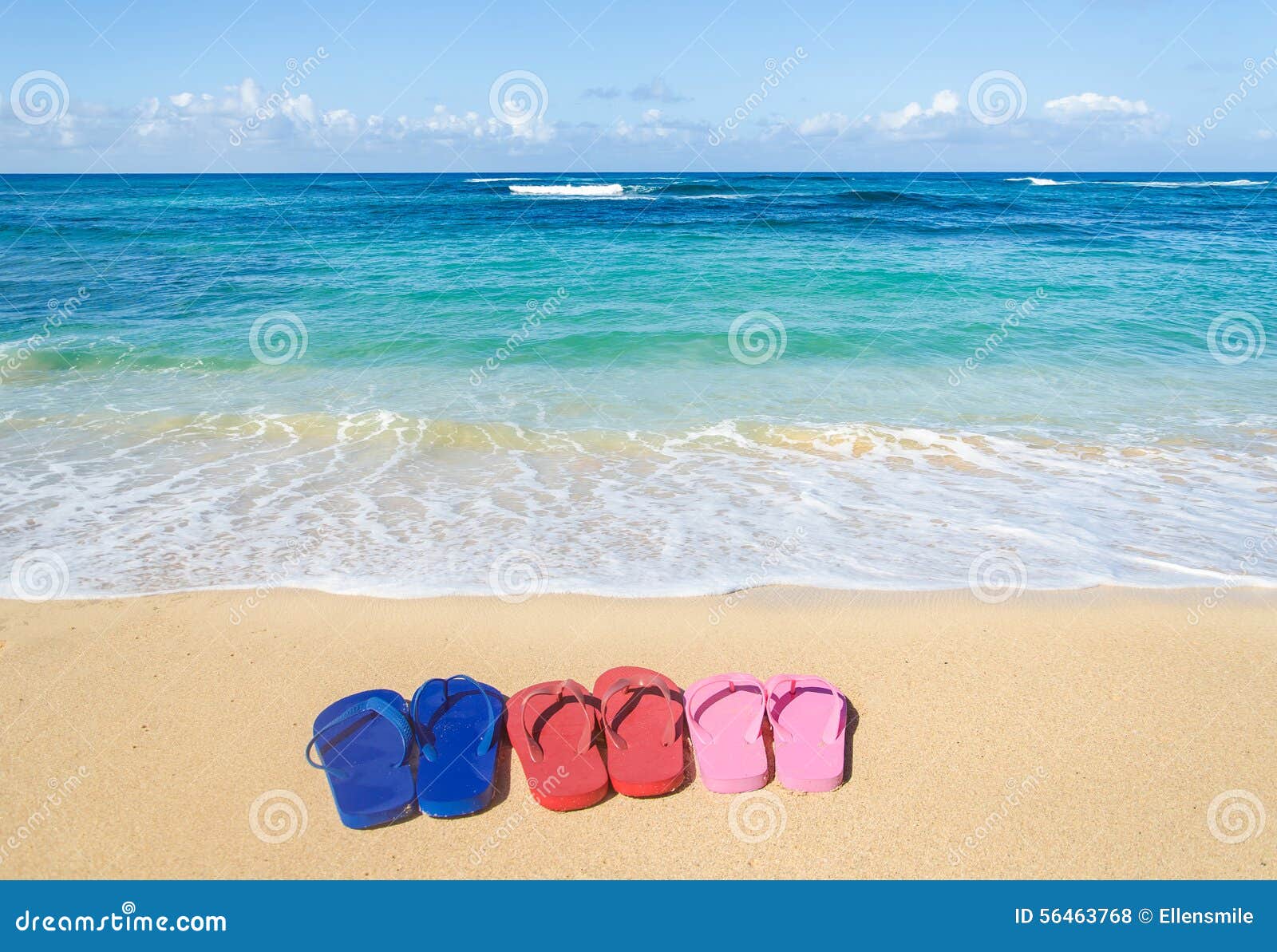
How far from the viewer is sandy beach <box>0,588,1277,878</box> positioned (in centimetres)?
317

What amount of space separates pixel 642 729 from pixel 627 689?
25cm

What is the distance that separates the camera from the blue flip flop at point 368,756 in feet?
10.8

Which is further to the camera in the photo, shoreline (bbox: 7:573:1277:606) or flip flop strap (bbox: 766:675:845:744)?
shoreline (bbox: 7:573:1277:606)

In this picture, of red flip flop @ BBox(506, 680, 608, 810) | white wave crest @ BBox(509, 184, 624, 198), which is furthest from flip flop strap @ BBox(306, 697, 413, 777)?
white wave crest @ BBox(509, 184, 624, 198)

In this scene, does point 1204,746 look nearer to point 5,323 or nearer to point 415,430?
point 415,430

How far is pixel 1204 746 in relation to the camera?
3684 millimetres

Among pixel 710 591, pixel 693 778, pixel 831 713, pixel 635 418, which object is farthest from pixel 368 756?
pixel 635 418

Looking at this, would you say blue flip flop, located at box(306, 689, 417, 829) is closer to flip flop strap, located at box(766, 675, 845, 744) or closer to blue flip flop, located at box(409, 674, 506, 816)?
blue flip flop, located at box(409, 674, 506, 816)

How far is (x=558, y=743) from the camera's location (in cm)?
359

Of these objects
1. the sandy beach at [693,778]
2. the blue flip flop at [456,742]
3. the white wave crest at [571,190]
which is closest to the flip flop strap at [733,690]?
the sandy beach at [693,778]

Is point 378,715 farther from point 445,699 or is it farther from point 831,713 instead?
point 831,713

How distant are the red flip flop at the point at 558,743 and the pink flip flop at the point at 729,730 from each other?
0.47 meters

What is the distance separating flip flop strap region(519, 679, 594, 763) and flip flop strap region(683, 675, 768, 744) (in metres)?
0.48

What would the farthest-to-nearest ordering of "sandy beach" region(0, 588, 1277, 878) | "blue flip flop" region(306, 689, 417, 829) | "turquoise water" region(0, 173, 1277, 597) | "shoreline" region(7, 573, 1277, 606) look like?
"turquoise water" region(0, 173, 1277, 597)
"shoreline" region(7, 573, 1277, 606)
"blue flip flop" region(306, 689, 417, 829)
"sandy beach" region(0, 588, 1277, 878)
